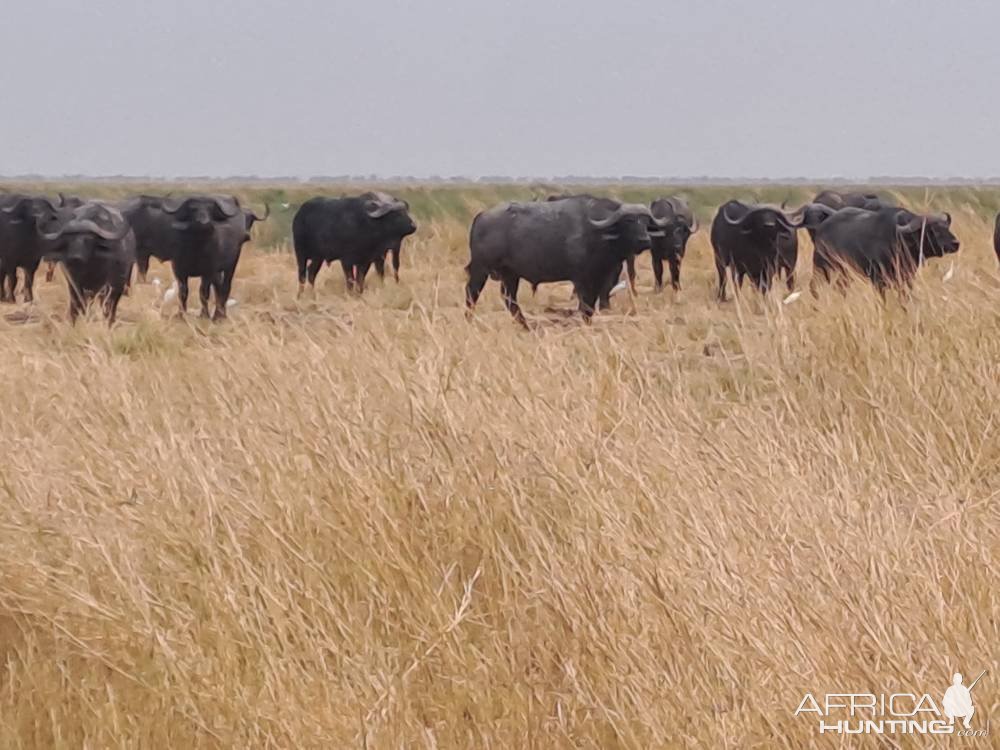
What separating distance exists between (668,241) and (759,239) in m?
1.90

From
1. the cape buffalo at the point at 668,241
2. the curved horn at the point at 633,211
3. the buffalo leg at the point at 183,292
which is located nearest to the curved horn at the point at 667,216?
the cape buffalo at the point at 668,241

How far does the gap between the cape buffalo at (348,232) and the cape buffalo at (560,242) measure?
4.12 metres

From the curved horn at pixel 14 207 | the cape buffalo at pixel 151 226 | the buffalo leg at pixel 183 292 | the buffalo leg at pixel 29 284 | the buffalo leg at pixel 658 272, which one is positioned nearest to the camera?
the buffalo leg at pixel 183 292

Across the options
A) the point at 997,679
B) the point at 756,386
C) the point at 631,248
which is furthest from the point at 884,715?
the point at 631,248

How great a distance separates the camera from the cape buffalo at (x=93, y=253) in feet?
39.5

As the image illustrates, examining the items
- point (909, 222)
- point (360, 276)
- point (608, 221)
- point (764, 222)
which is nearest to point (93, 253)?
point (360, 276)

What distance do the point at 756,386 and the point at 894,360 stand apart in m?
1.30

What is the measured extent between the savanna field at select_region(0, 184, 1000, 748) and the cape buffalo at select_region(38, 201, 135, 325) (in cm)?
766

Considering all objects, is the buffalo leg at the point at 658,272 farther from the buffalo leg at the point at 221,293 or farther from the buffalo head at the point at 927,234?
the buffalo leg at the point at 221,293

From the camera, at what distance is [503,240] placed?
1275 cm

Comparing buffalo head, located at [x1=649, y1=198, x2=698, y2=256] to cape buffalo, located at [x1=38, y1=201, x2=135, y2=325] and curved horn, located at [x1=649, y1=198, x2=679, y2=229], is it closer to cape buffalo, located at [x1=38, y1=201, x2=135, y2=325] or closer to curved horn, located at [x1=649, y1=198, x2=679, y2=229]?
curved horn, located at [x1=649, y1=198, x2=679, y2=229]

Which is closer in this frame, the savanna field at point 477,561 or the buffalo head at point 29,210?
the savanna field at point 477,561

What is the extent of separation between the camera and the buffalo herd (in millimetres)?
11984

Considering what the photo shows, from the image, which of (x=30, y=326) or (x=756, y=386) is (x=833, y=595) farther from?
(x=30, y=326)
